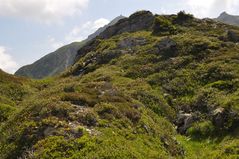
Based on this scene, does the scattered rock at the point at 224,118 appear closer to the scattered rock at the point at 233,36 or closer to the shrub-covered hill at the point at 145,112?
the shrub-covered hill at the point at 145,112

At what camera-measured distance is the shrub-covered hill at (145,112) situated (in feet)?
72.1

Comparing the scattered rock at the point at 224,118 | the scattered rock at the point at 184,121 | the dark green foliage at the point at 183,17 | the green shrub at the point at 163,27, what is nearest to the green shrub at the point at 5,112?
the scattered rock at the point at 184,121

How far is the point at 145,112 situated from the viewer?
3172cm

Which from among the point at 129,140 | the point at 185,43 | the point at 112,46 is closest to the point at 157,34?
the point at 112,46

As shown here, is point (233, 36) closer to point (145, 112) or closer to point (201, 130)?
point (201, 130)

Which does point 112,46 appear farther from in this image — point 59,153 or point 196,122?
point 59,153

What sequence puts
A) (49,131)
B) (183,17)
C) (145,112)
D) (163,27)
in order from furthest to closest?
1. (183,17)
2. (163,27)
3. (145,112)
4. (49,131)

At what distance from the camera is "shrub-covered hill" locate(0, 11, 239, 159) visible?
72.1ft

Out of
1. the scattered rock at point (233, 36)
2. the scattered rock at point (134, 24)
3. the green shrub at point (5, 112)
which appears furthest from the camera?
the scattered rock at point (134, 24)

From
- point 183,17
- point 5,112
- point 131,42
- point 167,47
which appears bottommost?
point 167,47

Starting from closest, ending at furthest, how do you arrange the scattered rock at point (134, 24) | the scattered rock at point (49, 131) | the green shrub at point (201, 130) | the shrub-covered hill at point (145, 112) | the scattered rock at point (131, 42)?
1. the shrub-covered hill at point (145, 112)
2. the scattered rock at point (49, 131)
3. the green shrub at point (201, 130)
4. the scattered rock at point (131, 42)
5. the scattered rock at point (134, 24)

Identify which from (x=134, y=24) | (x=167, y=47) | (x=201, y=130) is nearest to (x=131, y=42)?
(x=167, y=47)

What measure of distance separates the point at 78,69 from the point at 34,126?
50.2 metres

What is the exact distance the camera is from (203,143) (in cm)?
2858
